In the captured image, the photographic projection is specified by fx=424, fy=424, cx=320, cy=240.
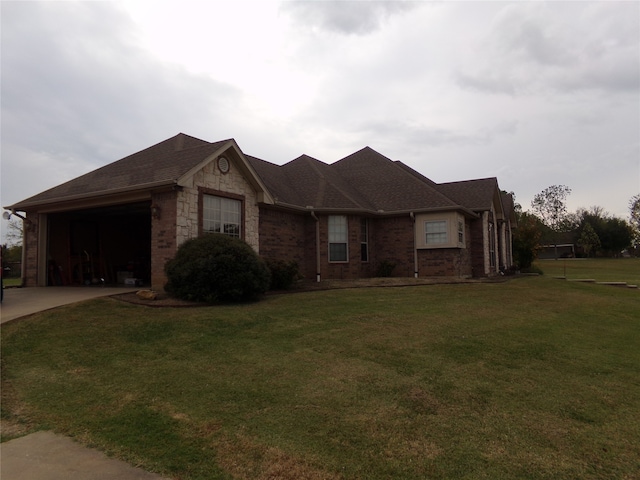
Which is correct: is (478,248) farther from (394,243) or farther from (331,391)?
(331,391)

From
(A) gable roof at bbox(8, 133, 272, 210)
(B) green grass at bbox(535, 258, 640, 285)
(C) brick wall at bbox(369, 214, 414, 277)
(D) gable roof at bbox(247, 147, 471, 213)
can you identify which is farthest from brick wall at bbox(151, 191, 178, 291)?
(B) green grass at bbox(535, 258, 640, 285)

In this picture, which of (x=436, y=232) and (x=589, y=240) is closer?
(x=436, y=232)

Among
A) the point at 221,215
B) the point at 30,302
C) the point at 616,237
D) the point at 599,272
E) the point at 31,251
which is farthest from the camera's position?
the point at 616,237

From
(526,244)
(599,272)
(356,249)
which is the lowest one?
(599,272)

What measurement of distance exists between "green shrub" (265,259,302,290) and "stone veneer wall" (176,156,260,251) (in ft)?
5.13

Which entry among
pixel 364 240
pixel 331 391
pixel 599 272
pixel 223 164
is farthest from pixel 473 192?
pixel 331 391

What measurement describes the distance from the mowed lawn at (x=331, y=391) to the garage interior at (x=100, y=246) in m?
8.34

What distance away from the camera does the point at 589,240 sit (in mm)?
65438

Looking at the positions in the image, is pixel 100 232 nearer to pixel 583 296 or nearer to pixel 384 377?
pixel 384 377

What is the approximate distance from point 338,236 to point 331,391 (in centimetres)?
1337

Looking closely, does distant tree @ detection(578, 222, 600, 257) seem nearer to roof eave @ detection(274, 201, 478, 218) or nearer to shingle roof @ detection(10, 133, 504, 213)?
shingle roof @ detection(10, 133, 504, 213)

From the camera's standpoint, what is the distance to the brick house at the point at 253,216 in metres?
13.0

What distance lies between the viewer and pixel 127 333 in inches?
312

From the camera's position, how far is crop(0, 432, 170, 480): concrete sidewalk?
3529 millimetres
